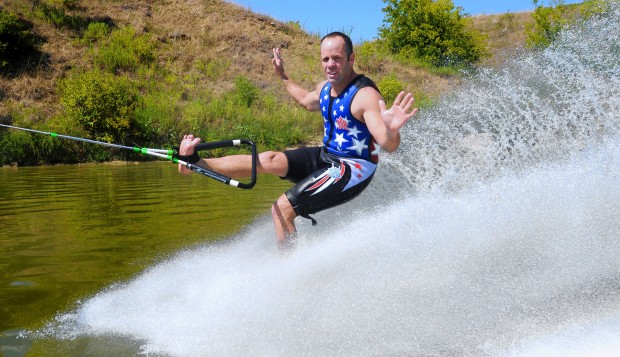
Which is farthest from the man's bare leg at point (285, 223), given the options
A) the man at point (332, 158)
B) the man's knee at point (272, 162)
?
the man's knee at point (272, 162)

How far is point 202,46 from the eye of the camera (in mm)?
31484

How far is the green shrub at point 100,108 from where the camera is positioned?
21875 mm

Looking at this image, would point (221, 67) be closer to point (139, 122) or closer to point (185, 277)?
point (139, 122)

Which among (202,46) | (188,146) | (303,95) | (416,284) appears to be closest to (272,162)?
(188,146)

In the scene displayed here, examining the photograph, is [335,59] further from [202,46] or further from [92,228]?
[202,46]

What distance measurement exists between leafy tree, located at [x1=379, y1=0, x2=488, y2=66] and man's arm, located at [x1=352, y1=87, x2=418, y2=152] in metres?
32.7

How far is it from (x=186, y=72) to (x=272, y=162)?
84.7ft

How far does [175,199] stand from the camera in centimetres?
1035

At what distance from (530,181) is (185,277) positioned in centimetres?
297

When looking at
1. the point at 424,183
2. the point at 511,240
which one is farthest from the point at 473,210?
the point at 424,183

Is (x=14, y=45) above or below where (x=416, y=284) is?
above

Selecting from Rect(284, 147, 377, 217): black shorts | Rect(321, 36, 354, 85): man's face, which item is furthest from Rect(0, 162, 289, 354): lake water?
Rect(321, 36, 354, 85): man's face

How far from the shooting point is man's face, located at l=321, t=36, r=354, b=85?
452cm

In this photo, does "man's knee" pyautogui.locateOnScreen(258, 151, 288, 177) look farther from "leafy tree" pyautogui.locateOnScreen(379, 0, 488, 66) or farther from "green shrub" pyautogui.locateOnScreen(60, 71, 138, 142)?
"leafy tree" pyautogui.locateOnScreen(379, 0, 488, 66)
